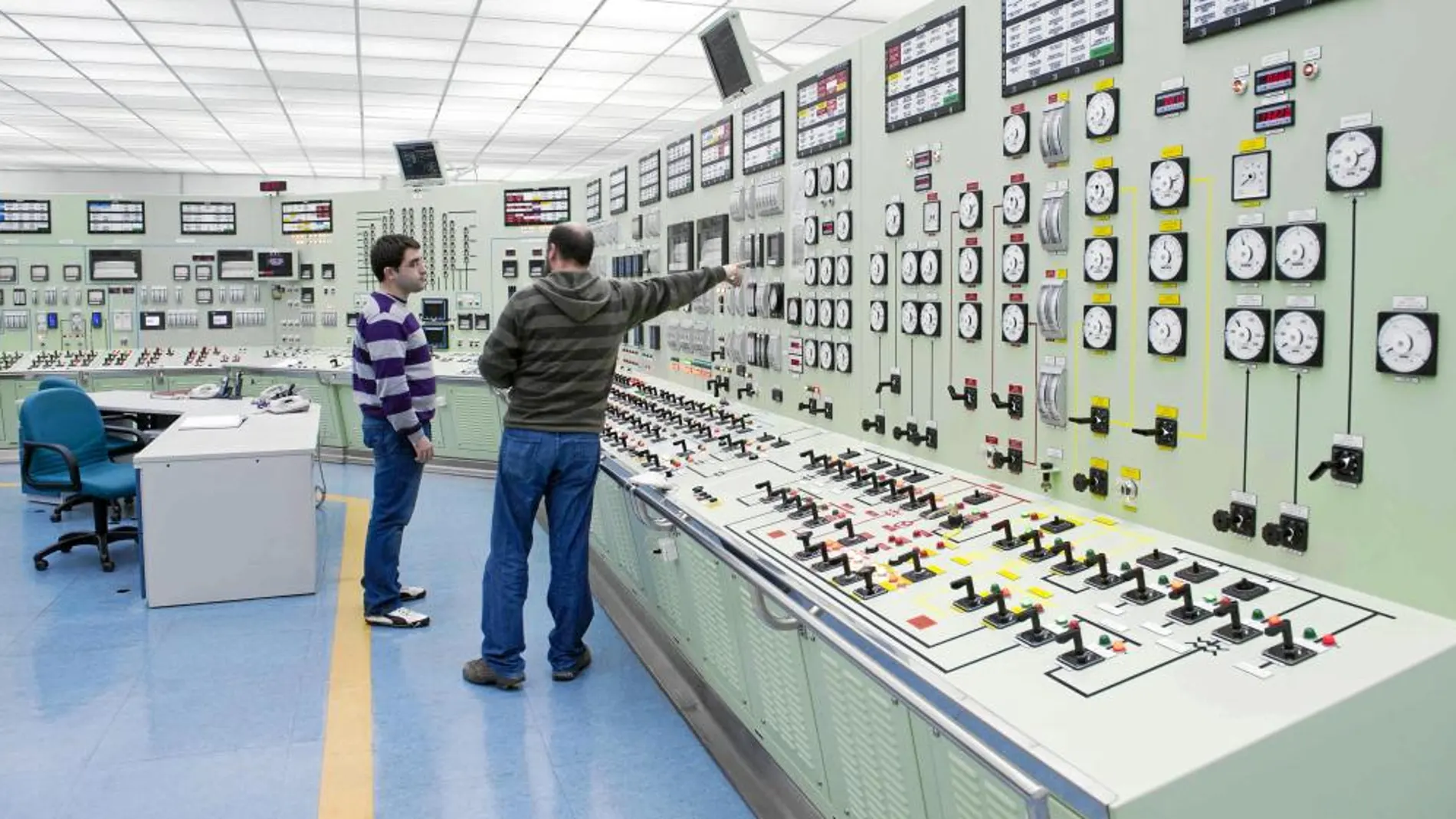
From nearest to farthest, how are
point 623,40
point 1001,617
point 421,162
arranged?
1. point 1001,617
2. point 623,40
3. point 421,162

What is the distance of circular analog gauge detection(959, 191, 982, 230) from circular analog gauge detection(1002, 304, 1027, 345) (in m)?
0.25

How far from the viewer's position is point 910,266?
3047 mm

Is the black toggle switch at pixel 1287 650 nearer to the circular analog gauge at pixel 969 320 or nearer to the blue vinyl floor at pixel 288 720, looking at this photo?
the circular analog gauge at pixel 969 320

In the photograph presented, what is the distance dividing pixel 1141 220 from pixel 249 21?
607 cm

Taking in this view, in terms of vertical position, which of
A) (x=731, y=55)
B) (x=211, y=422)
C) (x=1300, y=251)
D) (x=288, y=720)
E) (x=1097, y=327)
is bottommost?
(x=288, y=720)

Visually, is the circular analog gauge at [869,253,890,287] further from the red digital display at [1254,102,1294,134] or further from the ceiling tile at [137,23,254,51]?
the ceiling tile at [137,23,254,51]

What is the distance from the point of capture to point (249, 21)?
21.1ft

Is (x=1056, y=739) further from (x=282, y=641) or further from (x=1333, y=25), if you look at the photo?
(x=282, y=641)

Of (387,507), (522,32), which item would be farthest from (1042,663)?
(522,32)

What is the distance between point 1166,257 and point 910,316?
100cm

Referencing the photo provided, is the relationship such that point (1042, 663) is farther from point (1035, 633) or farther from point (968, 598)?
point (968, 598)

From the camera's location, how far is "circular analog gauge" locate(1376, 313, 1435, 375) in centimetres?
167

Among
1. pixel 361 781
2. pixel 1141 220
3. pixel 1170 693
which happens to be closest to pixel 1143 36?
pixel 1141 220

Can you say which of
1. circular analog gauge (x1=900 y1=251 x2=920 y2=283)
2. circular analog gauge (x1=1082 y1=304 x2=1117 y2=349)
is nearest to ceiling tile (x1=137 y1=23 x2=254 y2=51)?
circular analog gauge (x1=900 y1=251 x2=920 y2=283)
